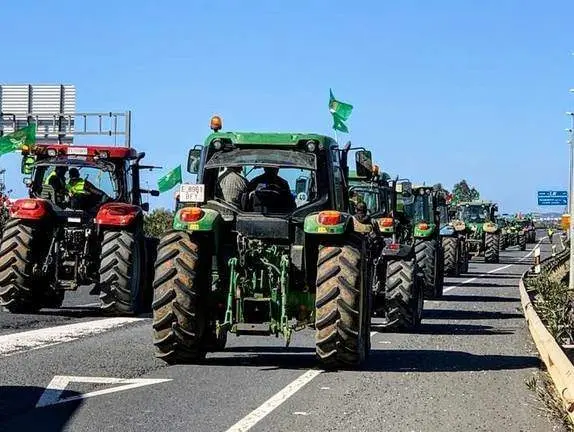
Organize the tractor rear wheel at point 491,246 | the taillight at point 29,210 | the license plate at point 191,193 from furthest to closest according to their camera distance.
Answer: the tractor rear wheel at point 491,246
the taillight at point 29,210
the license plate at point 191,193

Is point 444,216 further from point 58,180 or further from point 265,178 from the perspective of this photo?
point 265,178

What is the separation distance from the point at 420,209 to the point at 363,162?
14.3 meters

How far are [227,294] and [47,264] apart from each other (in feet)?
19.9

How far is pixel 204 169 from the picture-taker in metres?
12.8

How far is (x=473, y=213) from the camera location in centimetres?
4981

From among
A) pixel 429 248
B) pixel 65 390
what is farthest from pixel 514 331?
pixel 65 390

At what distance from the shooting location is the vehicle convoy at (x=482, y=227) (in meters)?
48.2

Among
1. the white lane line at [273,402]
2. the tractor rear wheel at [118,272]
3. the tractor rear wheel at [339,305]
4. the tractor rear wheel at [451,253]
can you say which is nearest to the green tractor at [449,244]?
the tractor rear wheel at [451,253]

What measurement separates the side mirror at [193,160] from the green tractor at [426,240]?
35.0 ft

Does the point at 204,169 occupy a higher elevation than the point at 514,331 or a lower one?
higher

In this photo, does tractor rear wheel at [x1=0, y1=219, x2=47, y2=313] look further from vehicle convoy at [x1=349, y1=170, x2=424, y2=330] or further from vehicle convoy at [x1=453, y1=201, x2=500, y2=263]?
vehicle convoy at [x1=453, y1=201, x2=500, y2=263]

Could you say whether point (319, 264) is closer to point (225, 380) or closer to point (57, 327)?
point (225, 380)

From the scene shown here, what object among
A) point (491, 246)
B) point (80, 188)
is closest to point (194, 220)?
point (80, 188)

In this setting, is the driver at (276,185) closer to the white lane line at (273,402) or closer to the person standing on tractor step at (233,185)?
the person standing on tractor step at (233,185)
